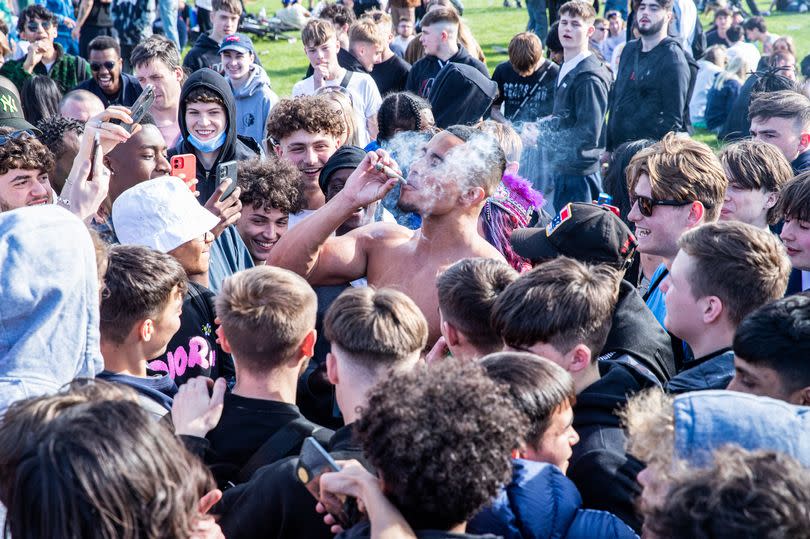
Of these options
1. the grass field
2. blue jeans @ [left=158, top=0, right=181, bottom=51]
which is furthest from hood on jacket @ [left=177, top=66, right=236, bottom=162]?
blue jeans @ [left=158, top=0, right=181, bottom=51]

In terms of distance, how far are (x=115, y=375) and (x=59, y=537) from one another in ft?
4.93

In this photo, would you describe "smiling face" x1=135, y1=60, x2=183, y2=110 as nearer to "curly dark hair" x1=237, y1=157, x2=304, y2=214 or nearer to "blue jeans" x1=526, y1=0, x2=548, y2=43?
"curly dark hair" x1=237, y1=157, x2=304, y2=214

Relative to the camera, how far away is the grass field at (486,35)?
15.5m

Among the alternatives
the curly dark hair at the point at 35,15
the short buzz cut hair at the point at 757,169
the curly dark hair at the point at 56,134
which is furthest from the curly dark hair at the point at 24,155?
the curly dark hair at the point at 35,15

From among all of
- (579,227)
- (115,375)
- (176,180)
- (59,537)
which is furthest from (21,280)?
(579,227)

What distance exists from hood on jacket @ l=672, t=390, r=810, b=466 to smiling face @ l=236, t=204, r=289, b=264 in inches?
133

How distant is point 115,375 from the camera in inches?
123

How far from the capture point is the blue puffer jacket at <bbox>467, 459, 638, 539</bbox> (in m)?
2.28

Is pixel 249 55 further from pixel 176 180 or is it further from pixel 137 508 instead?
pixel 137 508

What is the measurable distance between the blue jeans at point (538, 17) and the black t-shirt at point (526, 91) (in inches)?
245

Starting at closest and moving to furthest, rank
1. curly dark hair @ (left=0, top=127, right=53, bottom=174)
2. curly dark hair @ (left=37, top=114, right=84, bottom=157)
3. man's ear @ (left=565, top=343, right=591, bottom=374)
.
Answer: man's ear @ (left=565, top=343, right=591, bottom=374)
curly dark hair @ (left=0, top=127, right=53, bottom=174)
curly dark hair @ (left=37, top=114, right=84, bottom=157)

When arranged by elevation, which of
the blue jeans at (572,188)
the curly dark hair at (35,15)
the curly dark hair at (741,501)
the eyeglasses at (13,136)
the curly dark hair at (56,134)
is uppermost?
the curly dark hair at (35,15)

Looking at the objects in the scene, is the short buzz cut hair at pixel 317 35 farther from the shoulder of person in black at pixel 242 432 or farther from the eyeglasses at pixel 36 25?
the shoulder of person in black at pixel 242 432

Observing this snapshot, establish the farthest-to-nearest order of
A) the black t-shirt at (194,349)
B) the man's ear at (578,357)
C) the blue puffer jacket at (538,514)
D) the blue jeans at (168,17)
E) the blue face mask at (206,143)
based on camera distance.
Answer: the blue jeans at (168,17), the blue face mask at (206,143), the black t-shirt at (194,349), the man's ear at (578,357), the blue puffer jacket at (538,514)
